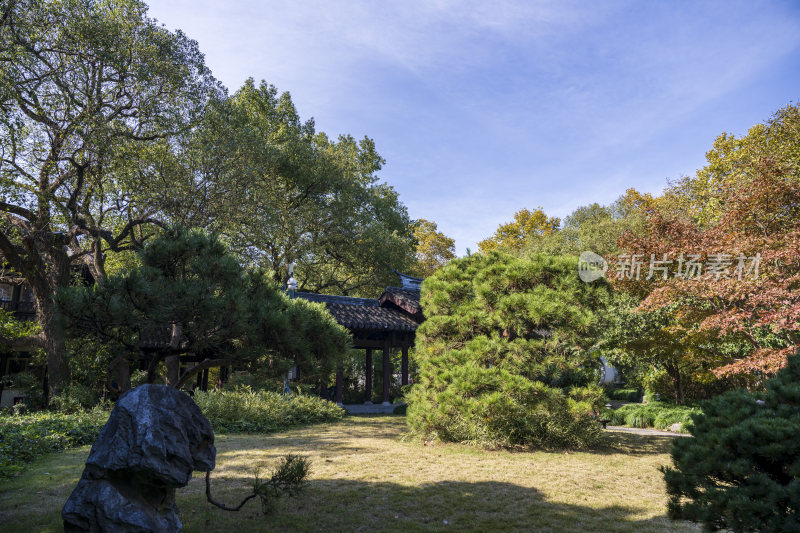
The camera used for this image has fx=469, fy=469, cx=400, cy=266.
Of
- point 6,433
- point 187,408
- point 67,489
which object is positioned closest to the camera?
point 187,408

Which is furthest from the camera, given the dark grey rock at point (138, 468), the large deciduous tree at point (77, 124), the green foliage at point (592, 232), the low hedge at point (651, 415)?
the green foliage at point (592, 232)

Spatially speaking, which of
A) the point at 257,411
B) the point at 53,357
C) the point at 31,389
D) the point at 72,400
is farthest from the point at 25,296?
the point at 257,411

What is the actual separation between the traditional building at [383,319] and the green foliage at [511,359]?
5509 mm

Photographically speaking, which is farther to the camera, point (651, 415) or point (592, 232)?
point (592, 232)

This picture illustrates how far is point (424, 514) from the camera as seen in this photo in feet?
16.1

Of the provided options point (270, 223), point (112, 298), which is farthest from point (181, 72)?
point (112, 298)

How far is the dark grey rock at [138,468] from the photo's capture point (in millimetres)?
3420

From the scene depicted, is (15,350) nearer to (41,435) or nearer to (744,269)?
(41,435)

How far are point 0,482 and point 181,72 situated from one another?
10610 mm

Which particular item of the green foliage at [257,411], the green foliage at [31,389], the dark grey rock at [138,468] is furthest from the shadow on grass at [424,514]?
the green foliage at [31,389]

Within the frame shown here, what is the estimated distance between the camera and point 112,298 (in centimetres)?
443

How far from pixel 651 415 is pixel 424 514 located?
37.7 feet

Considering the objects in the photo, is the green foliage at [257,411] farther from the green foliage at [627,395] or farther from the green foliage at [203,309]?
the green foliage at [627,395]

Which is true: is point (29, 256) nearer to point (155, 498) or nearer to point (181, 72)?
point (181, 72)
